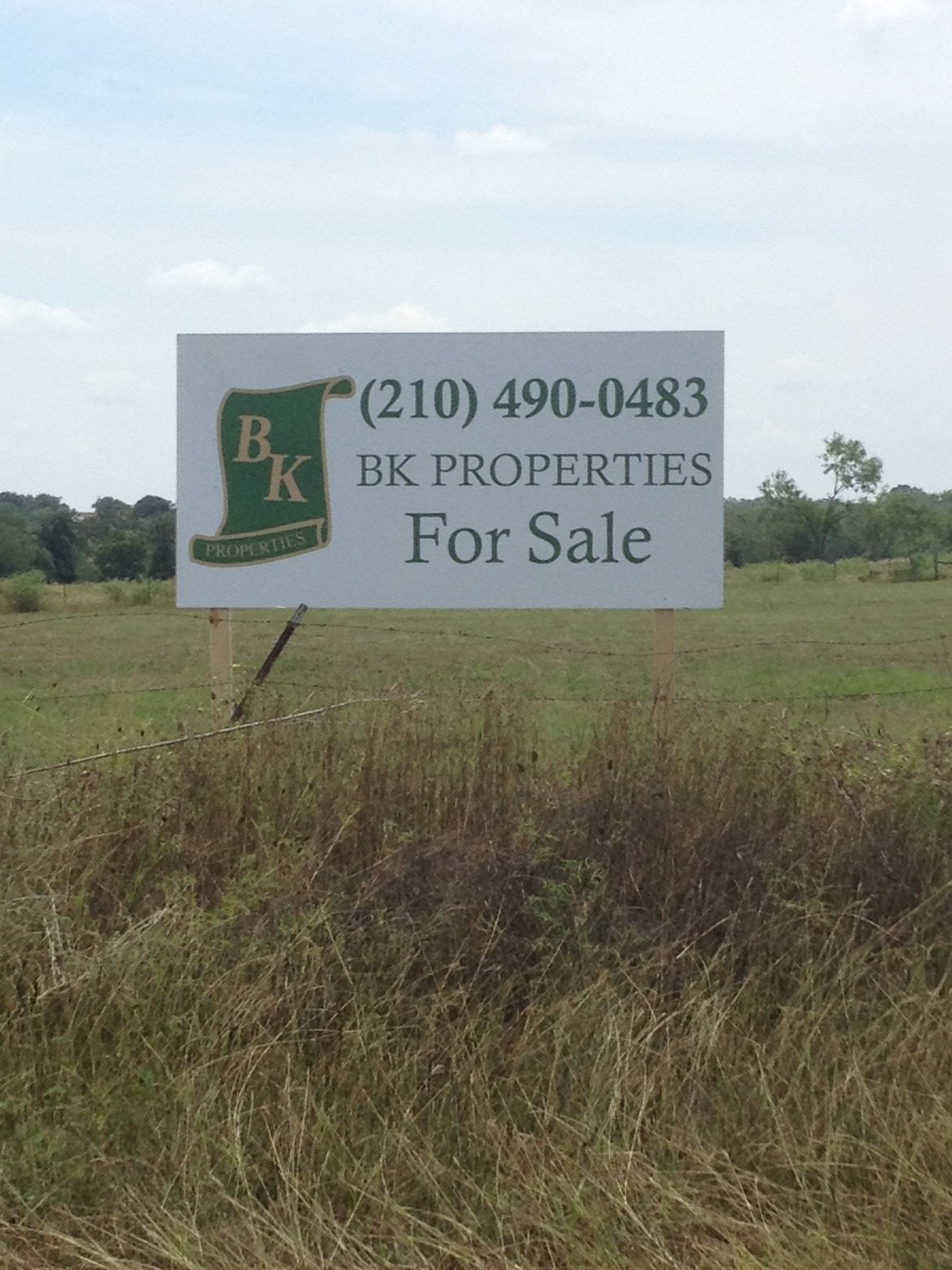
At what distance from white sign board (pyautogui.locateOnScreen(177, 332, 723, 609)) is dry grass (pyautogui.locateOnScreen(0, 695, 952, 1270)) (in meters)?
1.59

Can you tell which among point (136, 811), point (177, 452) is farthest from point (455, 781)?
point (177, 452)

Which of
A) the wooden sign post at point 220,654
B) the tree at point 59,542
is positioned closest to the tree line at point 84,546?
the tree at point 59,542

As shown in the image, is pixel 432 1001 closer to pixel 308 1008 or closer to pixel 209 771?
pixel 308 1008

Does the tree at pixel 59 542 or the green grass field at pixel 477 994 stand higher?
the tree at pixel 59 542

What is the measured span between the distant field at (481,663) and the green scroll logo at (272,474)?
2.38 ft

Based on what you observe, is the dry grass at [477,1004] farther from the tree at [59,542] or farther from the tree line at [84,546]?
the tree at [59,542]

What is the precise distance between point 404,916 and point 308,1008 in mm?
582

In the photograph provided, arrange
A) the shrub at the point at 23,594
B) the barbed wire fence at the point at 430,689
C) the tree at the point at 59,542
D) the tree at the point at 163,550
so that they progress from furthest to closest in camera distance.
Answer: the tree at the point at 59,542
the tree at the point at 163,550
the shrub at the point at 23,594
the barbed wire fence at the point at 430,689

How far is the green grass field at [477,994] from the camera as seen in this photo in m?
3.66

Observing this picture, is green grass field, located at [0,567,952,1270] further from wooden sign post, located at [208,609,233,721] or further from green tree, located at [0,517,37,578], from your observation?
green tree, located at [0,517,37,578]

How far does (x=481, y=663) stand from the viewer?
53.6 ft

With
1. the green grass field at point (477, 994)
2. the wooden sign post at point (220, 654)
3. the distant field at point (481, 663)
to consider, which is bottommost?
the green grass field at point (477, 994)

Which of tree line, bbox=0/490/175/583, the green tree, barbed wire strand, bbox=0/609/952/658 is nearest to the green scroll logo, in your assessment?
barbed wire strand, bbox=0/609/952/658

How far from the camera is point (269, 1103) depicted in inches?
161
